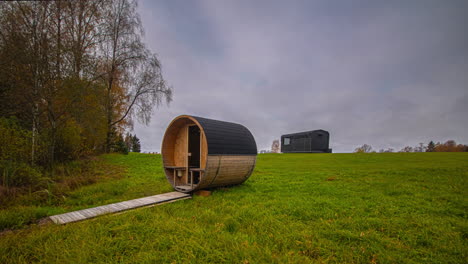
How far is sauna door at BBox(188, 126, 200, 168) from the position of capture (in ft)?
24.4

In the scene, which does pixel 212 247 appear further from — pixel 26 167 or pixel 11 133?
pixel 11 133

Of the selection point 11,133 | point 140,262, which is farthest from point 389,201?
point 11,133

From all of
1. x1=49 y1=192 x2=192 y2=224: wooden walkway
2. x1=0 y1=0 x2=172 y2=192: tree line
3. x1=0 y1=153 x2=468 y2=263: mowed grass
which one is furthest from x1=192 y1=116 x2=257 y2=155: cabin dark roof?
x1=0 y1=0 x2=172 y2=192: tree line

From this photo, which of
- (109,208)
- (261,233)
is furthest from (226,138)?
(109,208)

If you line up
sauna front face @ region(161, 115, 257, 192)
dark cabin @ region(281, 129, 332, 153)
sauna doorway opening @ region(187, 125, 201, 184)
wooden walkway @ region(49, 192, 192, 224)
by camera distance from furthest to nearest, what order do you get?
dark cabin @ region(281, 129, 332, 153)
sauna doorway opening @ region(187, 125, 201, 184)
sauna front face @ region(161, 115, 257, 192)
wooden walkway @ region(49, 192, 192, 224)

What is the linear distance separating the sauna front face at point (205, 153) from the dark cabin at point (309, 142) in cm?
2483

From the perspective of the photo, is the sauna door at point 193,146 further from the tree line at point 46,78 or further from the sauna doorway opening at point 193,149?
the tree line at point 46,78

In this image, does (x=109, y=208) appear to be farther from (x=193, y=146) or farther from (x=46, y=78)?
(x=46, y=78)

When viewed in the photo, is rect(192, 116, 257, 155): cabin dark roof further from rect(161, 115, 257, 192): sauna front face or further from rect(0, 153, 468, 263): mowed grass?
rect(0, 153, 468, 263): mowed grass

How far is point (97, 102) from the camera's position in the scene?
10.2 meters

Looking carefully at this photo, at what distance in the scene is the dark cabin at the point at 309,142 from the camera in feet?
98.2

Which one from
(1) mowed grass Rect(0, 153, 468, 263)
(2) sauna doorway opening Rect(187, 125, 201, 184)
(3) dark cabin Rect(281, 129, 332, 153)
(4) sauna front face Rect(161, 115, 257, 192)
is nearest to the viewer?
(1) mowed grass Rect(0, 153, 468, 263)

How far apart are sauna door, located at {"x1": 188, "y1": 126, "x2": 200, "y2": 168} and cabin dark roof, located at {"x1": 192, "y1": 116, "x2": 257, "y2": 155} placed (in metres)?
1.11

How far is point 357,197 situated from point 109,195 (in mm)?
8009
